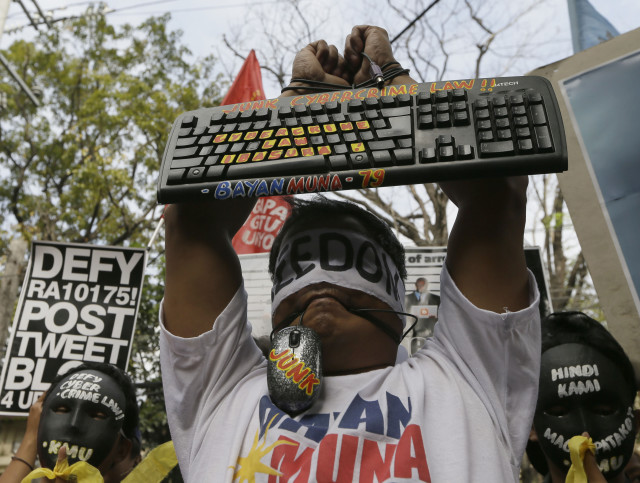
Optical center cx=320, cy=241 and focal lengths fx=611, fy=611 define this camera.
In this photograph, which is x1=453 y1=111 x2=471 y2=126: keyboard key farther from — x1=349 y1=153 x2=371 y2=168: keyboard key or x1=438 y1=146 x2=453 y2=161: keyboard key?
x1=349 y1=153 x2=371 y2=168: keyboard key

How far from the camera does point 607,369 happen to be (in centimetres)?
203

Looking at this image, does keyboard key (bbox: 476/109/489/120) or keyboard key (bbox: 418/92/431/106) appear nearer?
keyboard key (bbox: 476/109/489/120)

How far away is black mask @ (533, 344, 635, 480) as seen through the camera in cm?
191

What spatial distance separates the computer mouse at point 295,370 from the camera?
4.50ft

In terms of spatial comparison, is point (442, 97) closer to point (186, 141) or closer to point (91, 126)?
point (186, 141)

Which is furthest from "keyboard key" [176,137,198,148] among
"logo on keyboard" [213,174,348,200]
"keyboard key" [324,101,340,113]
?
"keyboard key" [324,101,340,113]

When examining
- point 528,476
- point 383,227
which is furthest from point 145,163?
point 383,227

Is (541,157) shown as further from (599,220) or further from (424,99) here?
(599,220)

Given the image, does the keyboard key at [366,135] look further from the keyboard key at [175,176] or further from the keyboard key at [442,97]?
the keyboard key at [175,176]

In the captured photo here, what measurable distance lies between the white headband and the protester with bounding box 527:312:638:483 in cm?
72

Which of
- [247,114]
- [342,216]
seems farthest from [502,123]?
[247,114]

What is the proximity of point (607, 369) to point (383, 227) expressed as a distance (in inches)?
36.6

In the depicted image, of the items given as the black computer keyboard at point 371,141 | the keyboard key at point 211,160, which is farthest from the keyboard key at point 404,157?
the keyboard key at point 211,160

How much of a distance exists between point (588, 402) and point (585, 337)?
10.2 inches
